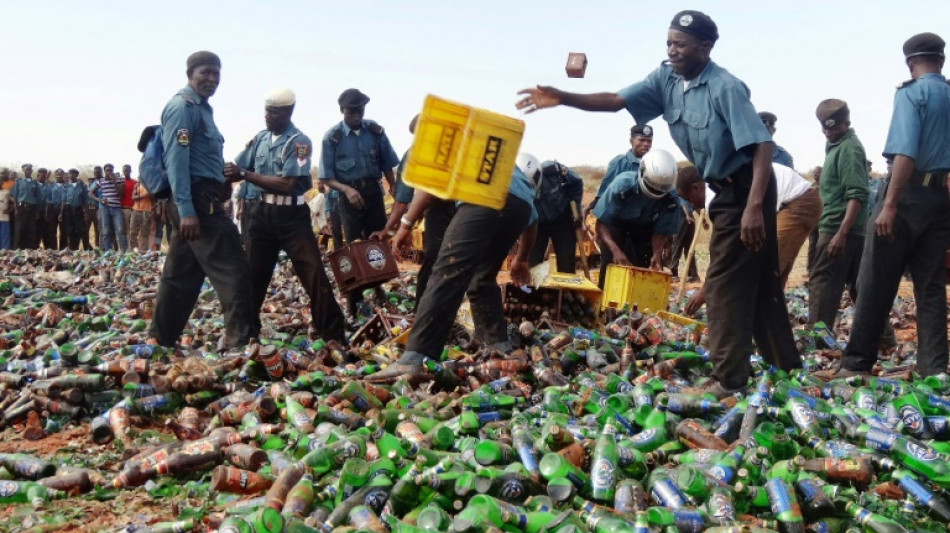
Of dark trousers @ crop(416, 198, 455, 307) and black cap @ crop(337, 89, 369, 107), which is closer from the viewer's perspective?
dark trousers @ crop(416, 198, 455, 307)

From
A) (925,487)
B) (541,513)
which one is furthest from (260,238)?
(925,487)

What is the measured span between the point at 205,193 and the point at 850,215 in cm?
572

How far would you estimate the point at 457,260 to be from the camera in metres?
6.12

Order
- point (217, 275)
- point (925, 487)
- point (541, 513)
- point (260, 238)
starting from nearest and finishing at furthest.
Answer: point (541, 513), point (925, 487), point (217, 275), point (260, 238)

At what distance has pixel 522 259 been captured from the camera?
8.00 m

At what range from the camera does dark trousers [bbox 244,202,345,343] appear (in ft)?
25.3

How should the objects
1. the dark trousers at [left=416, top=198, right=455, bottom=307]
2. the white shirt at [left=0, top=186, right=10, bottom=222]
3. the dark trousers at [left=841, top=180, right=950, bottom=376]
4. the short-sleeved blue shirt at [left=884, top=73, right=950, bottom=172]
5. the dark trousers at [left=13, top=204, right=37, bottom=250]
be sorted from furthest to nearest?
the dark trousers at [left=13, top=204, right=37, bottom=250] < the white shirt at [left=0, top=186, right=10, bottom=222] < the dark trousers at [left=416, top=198, right=455, bottom=307] < the dark trousers at [left=841, top=180, right=950, bottom=376] < the short-sleeved blue shirt at [left=884, top=73, right=950, bottom=172]

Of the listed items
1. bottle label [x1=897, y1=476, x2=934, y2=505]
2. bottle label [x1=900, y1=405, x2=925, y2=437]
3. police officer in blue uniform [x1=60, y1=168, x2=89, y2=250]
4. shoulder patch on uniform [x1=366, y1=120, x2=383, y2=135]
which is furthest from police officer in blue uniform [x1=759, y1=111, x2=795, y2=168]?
police officer in blue uniform [x1=60, y1=168, x2=89, y2=250]

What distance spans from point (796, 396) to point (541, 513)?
8.13ft

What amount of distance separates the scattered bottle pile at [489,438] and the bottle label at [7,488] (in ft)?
0.04

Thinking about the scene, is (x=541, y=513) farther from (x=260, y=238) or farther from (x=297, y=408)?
(x=260, y=238)

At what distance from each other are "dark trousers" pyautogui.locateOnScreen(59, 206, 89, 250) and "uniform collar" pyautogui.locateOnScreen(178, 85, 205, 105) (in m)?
18.3

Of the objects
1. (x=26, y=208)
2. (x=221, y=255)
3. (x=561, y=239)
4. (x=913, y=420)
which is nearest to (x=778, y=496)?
(x=913, y=420)

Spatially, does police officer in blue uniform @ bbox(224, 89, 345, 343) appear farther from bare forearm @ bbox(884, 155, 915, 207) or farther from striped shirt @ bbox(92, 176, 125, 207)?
striped shirt @ bbox(92, 176, 125, 207)
